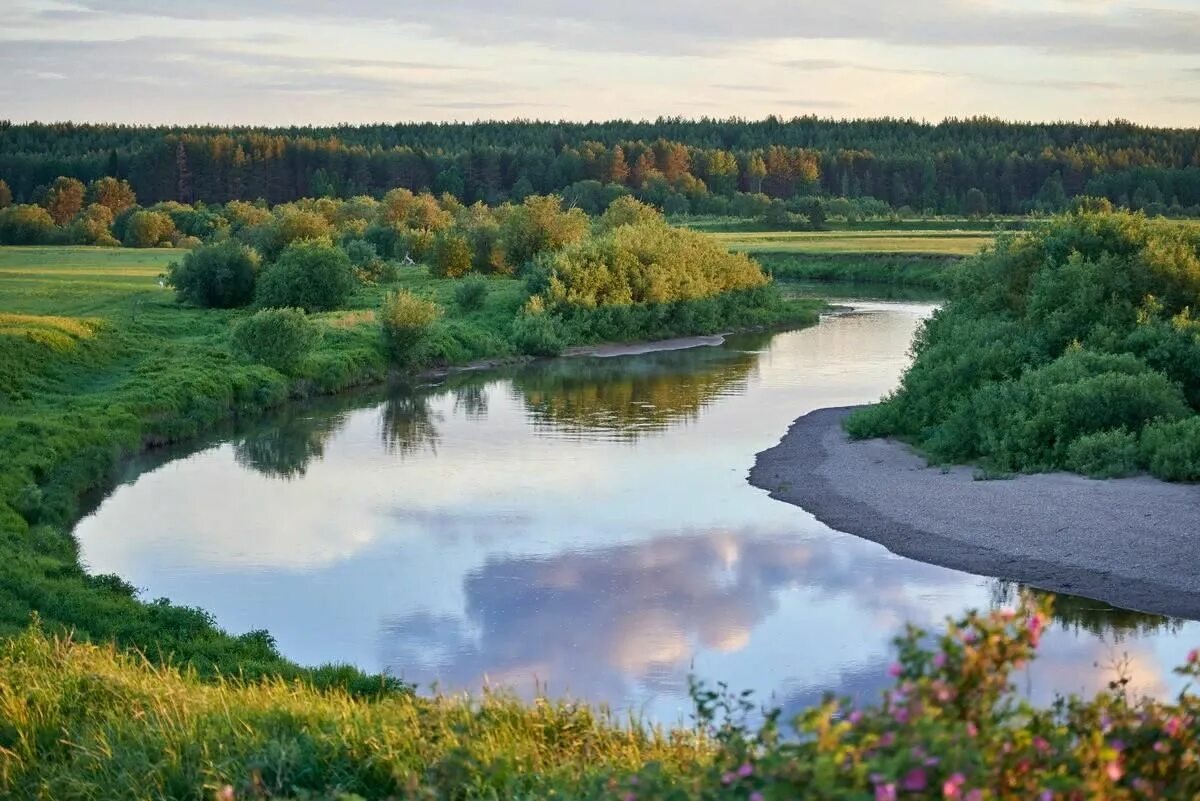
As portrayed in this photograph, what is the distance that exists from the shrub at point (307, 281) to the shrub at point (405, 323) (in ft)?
28.3

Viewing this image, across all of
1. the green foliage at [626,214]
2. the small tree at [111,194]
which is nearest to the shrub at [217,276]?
the green foliage at [626,214]

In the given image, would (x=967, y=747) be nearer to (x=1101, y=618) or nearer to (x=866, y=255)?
(x=1101, y=618)

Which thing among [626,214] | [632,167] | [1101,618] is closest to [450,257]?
[626,214]

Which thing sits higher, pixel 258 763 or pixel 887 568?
pixel 258 763

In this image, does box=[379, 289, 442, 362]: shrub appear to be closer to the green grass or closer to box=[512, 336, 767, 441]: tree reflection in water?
box=[512, 336, 767, 441]: tree reflection in water

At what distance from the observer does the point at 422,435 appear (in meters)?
34.6

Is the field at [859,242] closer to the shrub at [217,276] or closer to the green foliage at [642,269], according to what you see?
the green foliage at [642,269]

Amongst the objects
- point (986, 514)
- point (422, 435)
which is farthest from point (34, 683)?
point (422, 435)

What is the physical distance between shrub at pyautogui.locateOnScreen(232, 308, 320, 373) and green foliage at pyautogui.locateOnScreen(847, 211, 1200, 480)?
652 inches

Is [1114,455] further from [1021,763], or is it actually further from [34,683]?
[1021,763]

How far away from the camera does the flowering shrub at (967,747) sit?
181 inches

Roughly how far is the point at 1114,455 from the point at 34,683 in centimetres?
2030

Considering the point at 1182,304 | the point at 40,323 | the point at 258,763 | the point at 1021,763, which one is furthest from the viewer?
the point at 40,323

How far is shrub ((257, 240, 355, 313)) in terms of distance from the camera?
175 feet
